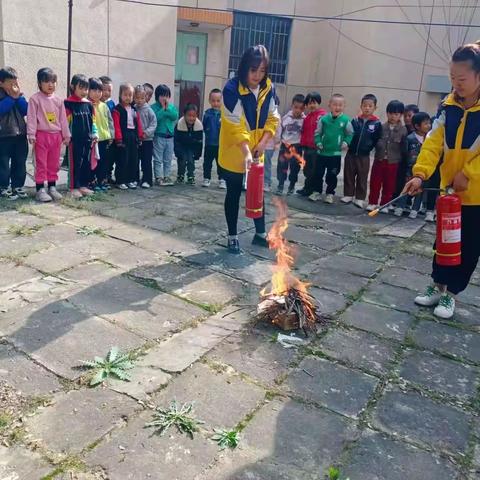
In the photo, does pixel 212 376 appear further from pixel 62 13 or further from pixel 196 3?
pixel 196 3

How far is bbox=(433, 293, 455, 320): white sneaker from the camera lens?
3.76 meters

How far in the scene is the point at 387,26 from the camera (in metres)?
15.1

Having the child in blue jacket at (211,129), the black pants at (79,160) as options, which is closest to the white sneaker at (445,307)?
the child in blue jacket at (211,129)

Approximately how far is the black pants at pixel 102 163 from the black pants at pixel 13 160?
3.40 feet

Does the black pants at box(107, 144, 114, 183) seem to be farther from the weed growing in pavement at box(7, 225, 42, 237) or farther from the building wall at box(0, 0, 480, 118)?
the building wall at box(0, 0, 480, 118)

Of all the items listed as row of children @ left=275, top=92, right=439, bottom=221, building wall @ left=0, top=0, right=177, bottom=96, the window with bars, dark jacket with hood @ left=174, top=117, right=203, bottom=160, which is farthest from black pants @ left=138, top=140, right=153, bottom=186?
the window with bars

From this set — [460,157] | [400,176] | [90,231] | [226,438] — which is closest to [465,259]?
[460,157]

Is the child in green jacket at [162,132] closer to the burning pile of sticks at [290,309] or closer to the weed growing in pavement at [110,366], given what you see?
the burning pile of sticks at [290,309]

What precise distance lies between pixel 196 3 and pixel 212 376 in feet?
44.3

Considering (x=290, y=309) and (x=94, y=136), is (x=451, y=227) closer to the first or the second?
(x=290, y=309)

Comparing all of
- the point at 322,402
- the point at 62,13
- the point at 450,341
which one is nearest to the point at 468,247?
the point at 450,341

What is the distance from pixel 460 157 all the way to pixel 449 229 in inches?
21.3

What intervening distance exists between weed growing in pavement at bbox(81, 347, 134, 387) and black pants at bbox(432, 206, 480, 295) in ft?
8.01

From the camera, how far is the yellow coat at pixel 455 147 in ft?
11.2
